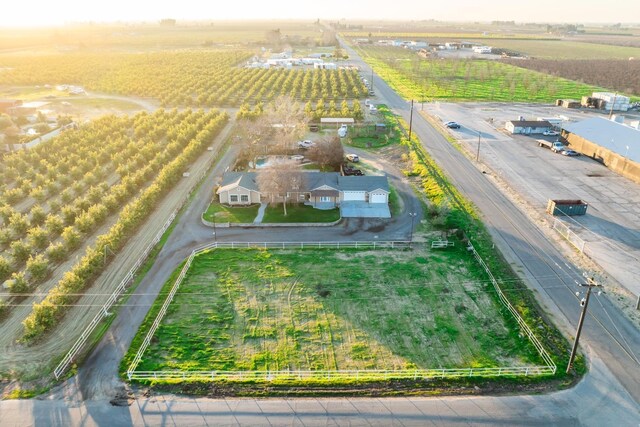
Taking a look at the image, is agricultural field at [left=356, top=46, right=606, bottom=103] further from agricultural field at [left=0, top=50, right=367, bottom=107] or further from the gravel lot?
the gravel lot

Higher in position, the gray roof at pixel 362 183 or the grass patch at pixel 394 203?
the gray roof at pixel 362 183

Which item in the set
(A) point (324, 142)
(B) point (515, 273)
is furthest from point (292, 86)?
(B) point (515, 273)

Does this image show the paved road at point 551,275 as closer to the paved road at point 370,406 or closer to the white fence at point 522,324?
the paved road at point 370,406

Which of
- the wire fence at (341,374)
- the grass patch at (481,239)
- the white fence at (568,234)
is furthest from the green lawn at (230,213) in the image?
the white fence at (568,234)

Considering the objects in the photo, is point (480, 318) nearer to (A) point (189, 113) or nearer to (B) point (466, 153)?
(B) point (466, 153)

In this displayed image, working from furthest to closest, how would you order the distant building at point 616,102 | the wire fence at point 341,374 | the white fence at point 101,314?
1. the distant building at point 616,102
2. the white fence at point 101,314
3. the wire fence at point 341,374

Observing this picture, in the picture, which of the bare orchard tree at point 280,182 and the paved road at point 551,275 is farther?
the bare orchard tree at point 280,182
